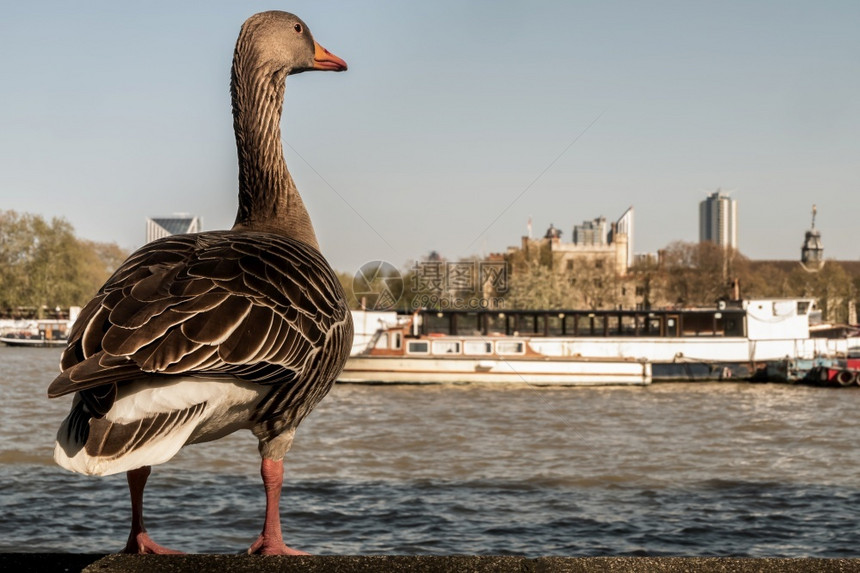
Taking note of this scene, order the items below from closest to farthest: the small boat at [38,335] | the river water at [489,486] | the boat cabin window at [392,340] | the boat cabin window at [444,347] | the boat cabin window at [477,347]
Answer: the river water at [489,486] < the boat cabin window at [477,347] < the boat cabin window at [444,347] < the boat cabin window at [392,340] < the small boat at [38,335]

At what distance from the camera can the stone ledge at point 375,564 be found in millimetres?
2912

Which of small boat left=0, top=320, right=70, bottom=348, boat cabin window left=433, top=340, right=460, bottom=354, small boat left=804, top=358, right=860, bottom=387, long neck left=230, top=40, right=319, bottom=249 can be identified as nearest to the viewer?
long neck left=230, top=40, right=319, bottom=249

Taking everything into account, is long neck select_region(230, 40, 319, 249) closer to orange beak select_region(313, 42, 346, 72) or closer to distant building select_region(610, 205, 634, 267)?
orange beak select_region(313, 42, 346, 72)

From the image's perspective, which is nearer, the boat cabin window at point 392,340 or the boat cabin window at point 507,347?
the boat cabin window at point 507,347

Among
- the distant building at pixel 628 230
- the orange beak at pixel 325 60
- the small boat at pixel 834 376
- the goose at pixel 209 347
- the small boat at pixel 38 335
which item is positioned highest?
the distant building at pixel 628 230

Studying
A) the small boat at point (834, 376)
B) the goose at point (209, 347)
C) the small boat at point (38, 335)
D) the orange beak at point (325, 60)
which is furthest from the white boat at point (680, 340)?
the small boat at point (38, 335)

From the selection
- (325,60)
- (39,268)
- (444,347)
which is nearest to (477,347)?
(444,347)

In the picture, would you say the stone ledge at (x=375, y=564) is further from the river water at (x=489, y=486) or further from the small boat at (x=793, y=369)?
the small boat at (x=793, y=369)

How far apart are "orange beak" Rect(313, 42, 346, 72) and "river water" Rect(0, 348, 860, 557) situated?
10.5 meters

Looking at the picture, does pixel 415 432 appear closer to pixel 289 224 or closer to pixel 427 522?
pixel 427 522

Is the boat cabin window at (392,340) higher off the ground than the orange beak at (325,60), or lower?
lower

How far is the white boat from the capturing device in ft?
169

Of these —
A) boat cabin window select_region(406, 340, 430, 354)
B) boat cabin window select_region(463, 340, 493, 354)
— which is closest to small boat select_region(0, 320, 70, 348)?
boat cabin window select_region(406, 340, 430, 354)

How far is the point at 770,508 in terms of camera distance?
62.1 ft
